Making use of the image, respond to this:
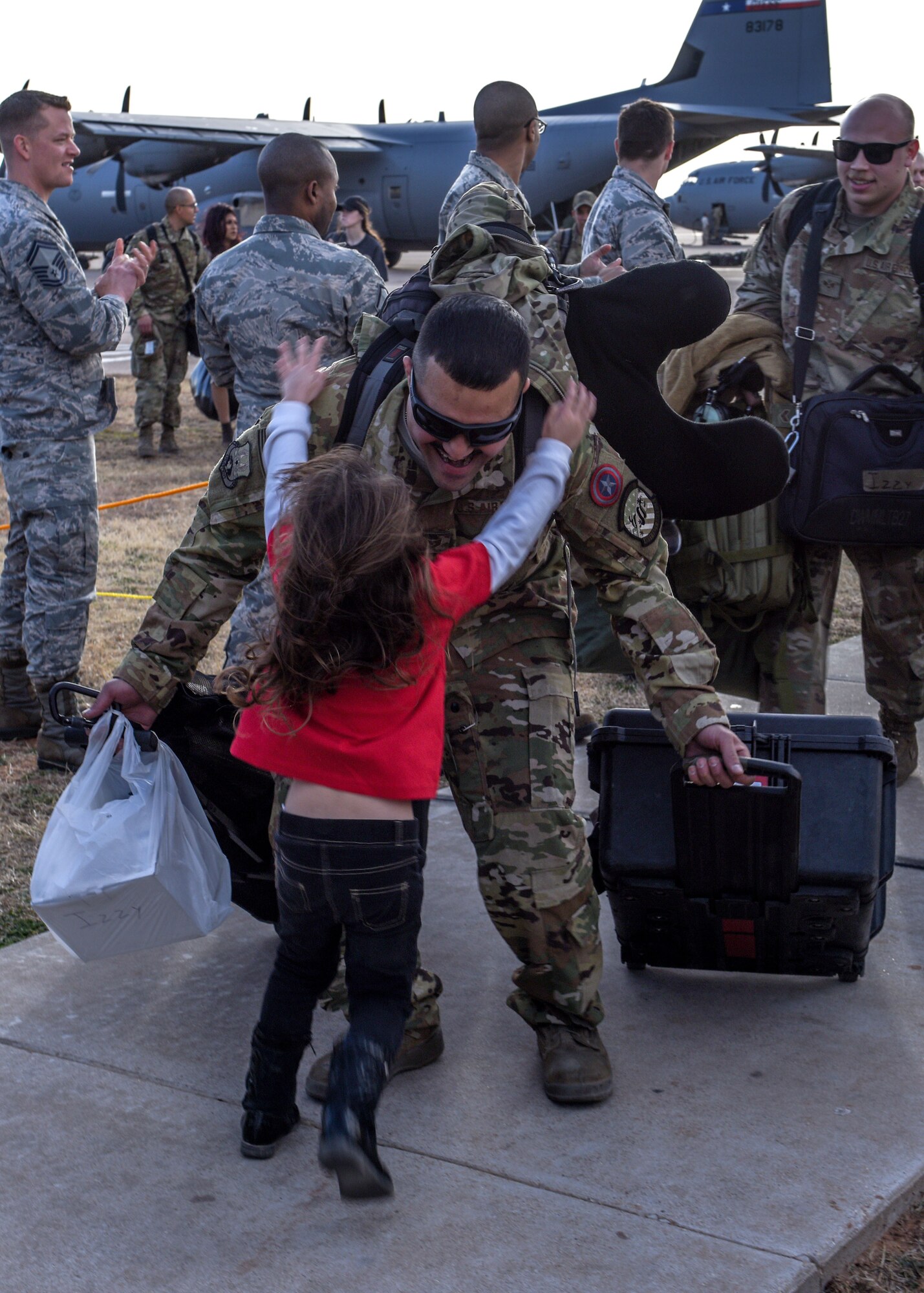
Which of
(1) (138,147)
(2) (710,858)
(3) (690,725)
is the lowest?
(2) (710,858)

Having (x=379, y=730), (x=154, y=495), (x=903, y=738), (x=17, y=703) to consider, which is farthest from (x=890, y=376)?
(x=154, y=495)

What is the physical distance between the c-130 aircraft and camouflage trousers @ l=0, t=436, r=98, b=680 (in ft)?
68.0

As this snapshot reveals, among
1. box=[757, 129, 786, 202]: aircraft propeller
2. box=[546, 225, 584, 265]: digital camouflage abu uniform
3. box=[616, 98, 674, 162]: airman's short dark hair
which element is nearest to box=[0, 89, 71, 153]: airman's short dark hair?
box=[616, 98, 674, 162]: airman's short dark hair

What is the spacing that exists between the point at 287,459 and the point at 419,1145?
1348 mm

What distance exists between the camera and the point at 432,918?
11.9ft

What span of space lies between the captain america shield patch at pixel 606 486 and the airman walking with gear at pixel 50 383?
274 cm

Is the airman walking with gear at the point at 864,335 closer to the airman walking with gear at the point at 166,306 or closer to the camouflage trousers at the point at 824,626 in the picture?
the camouflage trousers at the point at 824,626

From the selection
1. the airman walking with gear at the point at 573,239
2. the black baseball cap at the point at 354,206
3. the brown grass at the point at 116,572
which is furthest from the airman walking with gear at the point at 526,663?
the black baseball cap at the point at 354,206

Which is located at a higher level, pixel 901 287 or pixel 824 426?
pixel 901 287

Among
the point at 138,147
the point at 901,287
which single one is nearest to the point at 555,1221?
the point at 901,287

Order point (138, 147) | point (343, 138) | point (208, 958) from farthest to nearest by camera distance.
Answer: point (343, 138) → point (138, 147) → point (208, 958)

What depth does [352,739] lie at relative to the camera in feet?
7.57

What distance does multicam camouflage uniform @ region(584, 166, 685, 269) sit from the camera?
5.74 meters

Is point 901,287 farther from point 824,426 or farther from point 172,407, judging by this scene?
point 172,407
